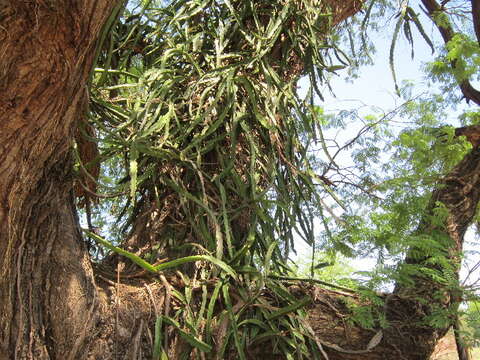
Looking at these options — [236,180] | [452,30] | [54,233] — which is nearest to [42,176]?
[54,233]

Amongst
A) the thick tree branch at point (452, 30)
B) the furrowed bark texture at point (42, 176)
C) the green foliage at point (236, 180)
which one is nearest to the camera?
the furrowed bark texture at point (42, 176)

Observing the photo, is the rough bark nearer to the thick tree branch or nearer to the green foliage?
the green foliage

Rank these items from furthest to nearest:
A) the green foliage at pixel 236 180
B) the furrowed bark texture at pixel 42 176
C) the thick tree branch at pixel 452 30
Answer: the thick tree branch at pixel 452 30
the green foliage at pixel 236 180
the furrowed bark texture at pixel 42 176

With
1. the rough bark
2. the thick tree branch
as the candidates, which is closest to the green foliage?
the rough bark

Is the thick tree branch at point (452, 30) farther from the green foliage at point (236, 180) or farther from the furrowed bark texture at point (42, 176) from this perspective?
the furrowed bark texture at point (42, 176)

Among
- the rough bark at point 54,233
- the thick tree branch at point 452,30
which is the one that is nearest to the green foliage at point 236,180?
the rough bark at point 54,233

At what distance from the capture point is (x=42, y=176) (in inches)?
52.0

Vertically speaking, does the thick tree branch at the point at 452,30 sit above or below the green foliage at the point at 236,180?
above

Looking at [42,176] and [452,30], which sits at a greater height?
[452,30]

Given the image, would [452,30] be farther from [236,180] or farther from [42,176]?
[42,176]

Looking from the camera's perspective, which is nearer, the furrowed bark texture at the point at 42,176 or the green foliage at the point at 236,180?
the furrowed bark texture at the point at 42,176

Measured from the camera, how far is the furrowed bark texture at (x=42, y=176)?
112 centimetres

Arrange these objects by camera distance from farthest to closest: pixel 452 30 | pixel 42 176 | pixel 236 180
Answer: pixel 452 30
pixel 236 180
pixel 42 176

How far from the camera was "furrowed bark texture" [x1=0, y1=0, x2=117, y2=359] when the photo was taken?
1.12m
